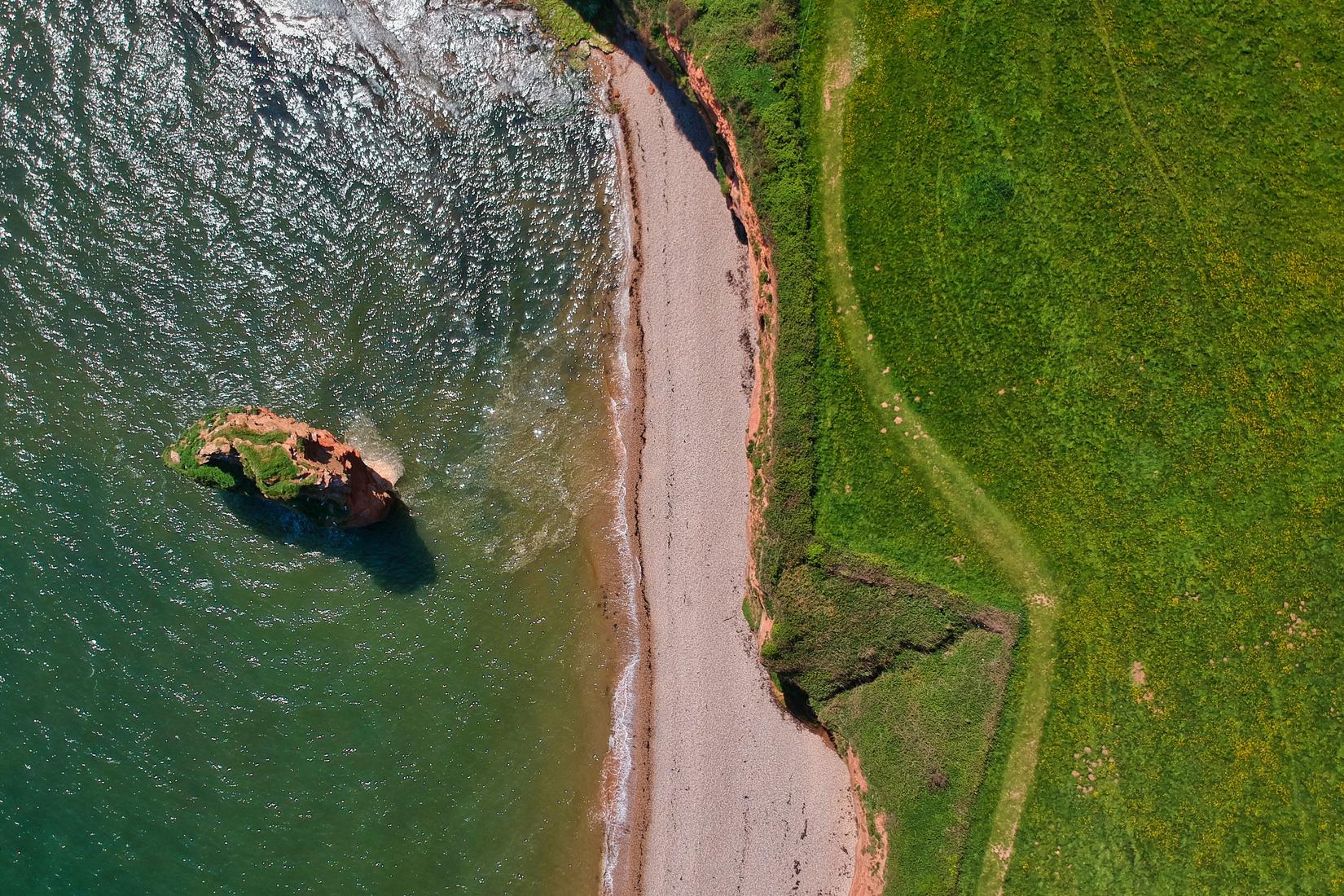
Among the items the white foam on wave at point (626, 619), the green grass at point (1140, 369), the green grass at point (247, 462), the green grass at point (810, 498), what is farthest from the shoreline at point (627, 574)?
the green grass at point (247, 462)

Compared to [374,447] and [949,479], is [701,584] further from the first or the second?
Answer: [374,447]

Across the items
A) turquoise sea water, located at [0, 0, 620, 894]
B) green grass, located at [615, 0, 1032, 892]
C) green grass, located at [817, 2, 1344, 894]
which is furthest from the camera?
turquoise sea water, located at [0, 0, 620, 894]

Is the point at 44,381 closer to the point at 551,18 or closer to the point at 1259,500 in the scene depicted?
the point at 551,18

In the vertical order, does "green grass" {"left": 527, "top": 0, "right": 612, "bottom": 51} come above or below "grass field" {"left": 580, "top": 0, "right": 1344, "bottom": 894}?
above

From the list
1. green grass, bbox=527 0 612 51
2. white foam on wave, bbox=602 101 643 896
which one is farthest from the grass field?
white foam on wave, bbox=602 101 643 896

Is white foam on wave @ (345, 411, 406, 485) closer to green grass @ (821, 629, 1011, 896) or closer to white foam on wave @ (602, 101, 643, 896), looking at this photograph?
white foam on wave @ (602, 101, 643, 896)

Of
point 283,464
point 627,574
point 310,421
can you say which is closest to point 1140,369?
point 627,574
